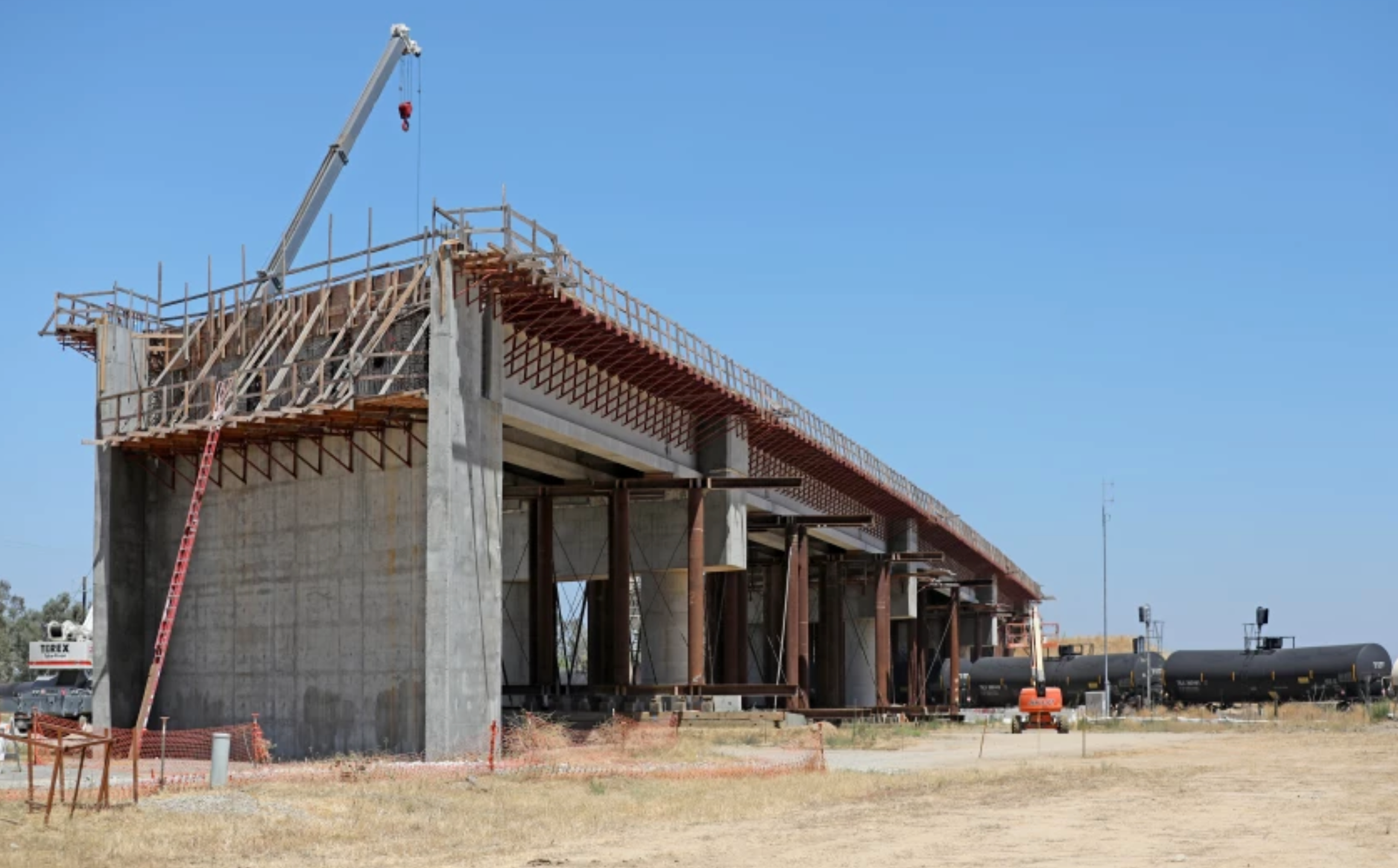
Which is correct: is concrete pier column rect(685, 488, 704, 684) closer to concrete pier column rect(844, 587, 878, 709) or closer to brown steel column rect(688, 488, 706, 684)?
brown steel column rect(688, 488, 706, 684)

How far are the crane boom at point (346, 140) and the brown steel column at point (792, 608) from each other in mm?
24592

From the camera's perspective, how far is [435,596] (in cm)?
3438

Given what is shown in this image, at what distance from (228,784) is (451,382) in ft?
39.4

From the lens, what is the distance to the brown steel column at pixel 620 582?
4797 centimetres

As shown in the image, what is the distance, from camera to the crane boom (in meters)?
65.1

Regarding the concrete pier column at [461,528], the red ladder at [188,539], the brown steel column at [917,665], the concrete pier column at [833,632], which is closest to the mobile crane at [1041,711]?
the concrete pier column at [461,528]

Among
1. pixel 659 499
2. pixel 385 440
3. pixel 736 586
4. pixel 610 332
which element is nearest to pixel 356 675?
pixel 385 440

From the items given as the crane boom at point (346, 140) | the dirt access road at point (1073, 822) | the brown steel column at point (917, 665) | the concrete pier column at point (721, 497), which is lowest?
the brown steel column at point (917, 665)

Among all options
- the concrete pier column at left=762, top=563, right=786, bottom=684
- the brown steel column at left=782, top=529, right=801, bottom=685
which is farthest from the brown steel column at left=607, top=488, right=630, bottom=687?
the concrete pier column at left=762, top=563, right=786, bottom=684

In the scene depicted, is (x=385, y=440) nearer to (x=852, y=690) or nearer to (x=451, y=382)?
(x=451, y=382)

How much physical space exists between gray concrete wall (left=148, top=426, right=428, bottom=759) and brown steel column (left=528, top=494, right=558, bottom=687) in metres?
10.6

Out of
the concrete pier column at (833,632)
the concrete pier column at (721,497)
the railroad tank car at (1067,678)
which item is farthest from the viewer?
the concrete pier column at (833,632)

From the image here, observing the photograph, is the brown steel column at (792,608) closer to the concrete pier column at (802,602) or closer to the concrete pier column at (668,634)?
the concrete pier column at (802,602)

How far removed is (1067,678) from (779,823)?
57283 mm
